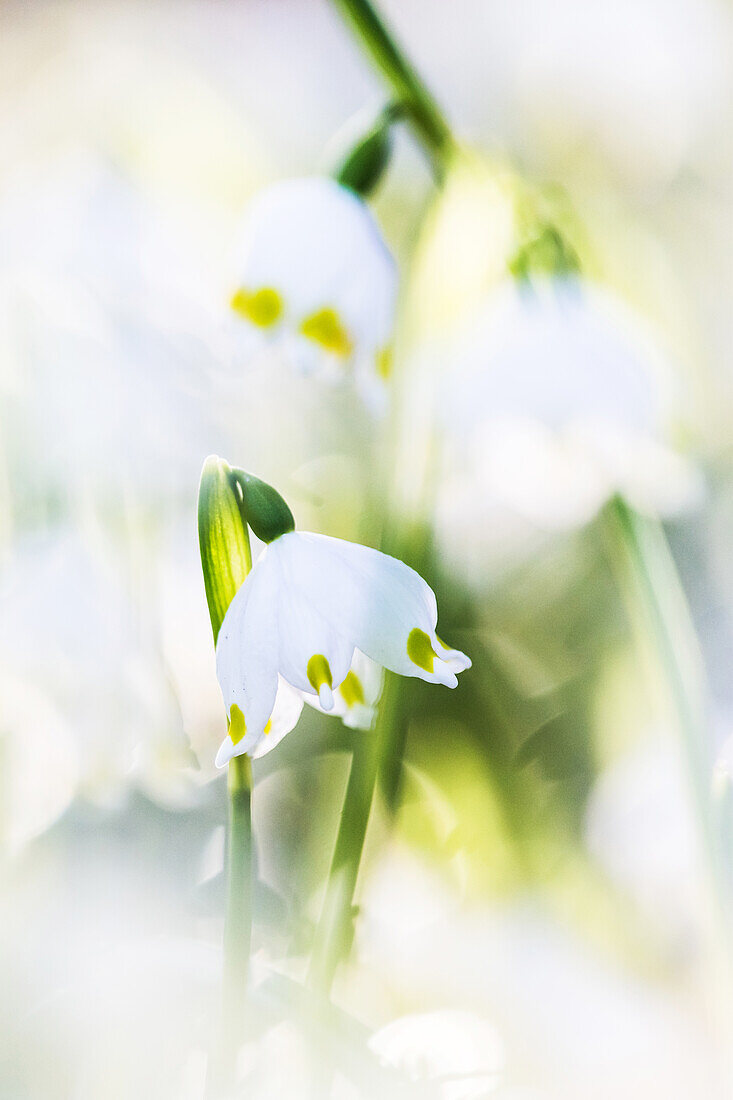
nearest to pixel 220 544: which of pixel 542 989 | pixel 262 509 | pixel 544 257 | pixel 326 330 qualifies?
pixel 262 509

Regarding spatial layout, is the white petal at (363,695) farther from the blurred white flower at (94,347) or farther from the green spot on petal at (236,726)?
the blurred white flower at (94,347)

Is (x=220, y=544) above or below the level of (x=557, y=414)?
above

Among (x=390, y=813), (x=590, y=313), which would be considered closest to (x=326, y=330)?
(x=590, y=313)

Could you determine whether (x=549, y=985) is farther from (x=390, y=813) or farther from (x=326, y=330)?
(x=326, y=330)

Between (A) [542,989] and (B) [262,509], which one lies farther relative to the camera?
(A) [542,989]

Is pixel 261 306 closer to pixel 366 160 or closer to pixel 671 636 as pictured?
pixel 366 160

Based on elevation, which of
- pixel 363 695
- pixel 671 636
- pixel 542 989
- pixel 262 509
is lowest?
pixel 542 989
